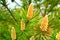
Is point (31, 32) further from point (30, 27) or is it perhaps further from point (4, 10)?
point (4, 10)

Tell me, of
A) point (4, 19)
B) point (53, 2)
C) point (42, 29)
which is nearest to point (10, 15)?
point (4, 19)

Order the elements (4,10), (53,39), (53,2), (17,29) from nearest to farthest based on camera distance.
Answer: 1. (53,39)
2. (17,29)
3. (4,10)
4. (53,2)

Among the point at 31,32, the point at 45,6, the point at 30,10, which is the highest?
the point at 30,10

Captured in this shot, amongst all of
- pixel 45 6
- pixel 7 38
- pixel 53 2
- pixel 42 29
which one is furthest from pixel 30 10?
pixel 45 6

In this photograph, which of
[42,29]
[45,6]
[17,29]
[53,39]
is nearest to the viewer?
[42,29]

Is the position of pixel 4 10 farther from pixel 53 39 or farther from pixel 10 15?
pixel 53 39

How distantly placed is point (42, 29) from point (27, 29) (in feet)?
1.13

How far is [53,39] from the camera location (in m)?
1.76

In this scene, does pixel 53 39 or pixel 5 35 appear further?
pixel 5 35

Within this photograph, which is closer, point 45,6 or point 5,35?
point 5,35

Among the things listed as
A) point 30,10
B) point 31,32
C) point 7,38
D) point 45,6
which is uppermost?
point 30,10

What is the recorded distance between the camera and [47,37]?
62.1 inches

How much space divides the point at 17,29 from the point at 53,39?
34 cm

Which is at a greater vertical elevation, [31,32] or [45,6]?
[31,32]
